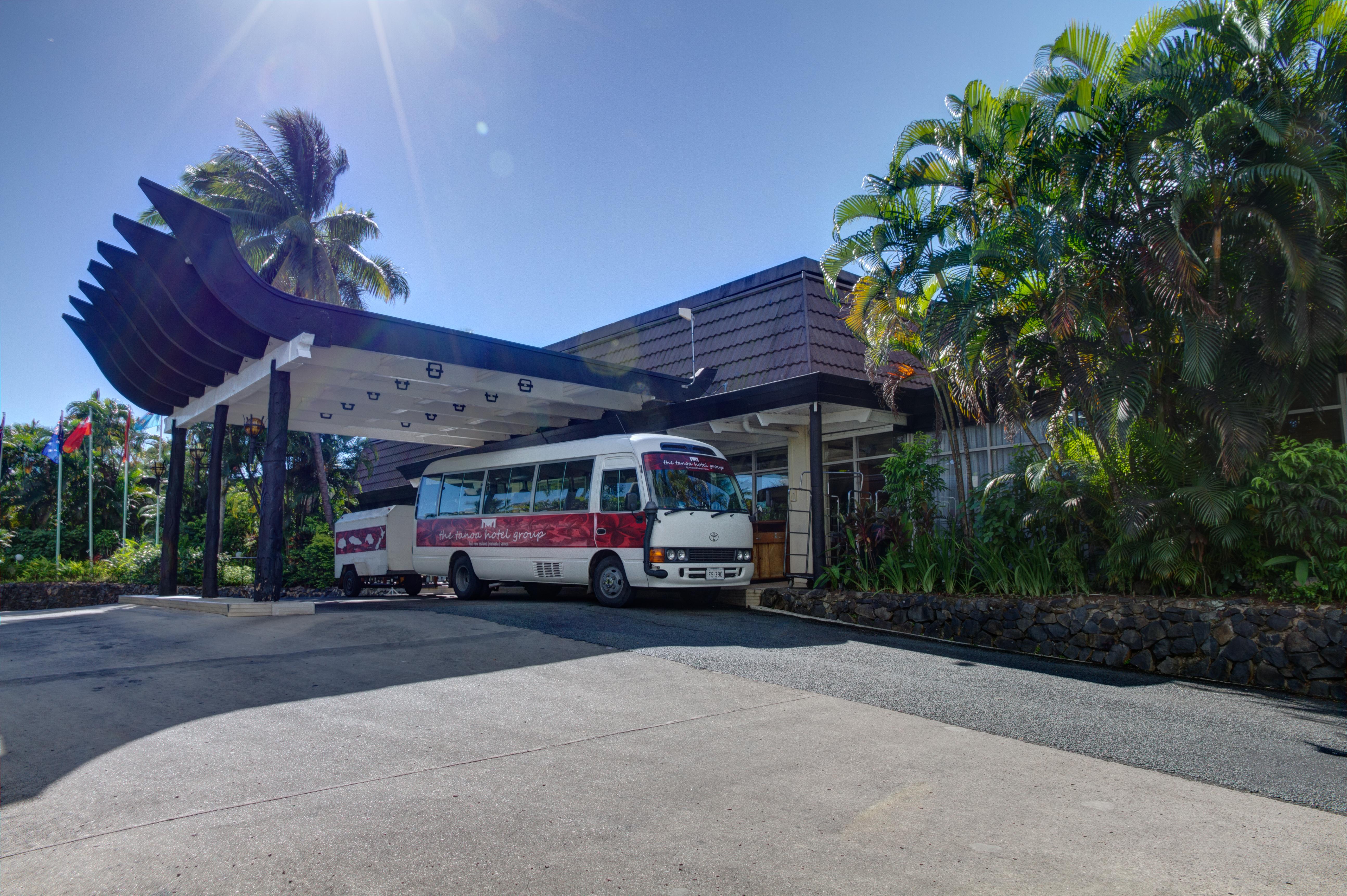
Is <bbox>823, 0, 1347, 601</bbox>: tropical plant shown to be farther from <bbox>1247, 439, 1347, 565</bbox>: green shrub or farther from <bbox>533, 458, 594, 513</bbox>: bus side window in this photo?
<bbox>533, 458, 594, 513</bbox>: bus side window

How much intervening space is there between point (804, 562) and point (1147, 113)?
8.80 meters

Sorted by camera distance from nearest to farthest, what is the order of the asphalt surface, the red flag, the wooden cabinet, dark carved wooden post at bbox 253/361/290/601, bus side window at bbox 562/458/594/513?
the asphalt surface → dark carved wooden post at bbox 253/361/290/601 → bus side window at bbox 562/458/594/513 → the wooden cabinet → the red flag

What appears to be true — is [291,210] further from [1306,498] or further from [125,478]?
[1306,498]

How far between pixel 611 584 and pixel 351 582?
31.3ft

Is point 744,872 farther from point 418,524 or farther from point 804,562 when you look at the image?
point 418,524

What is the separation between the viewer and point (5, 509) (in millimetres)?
35562

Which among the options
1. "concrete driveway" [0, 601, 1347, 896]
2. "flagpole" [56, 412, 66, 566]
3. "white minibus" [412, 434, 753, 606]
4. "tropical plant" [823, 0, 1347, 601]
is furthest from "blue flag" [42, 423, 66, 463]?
"tropical plant" [823, 0, 1347, 601]

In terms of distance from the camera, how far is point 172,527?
1662 cm

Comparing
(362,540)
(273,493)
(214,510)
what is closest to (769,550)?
(273,493)

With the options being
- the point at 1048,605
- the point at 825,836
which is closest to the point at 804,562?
the point at 1048,605

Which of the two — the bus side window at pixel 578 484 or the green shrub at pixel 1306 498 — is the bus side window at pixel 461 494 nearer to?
the bus side window at pixel 578 484

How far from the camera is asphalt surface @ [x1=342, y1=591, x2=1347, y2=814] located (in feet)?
17.7

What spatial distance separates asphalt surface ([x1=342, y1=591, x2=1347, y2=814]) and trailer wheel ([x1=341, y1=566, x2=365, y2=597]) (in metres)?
9.32

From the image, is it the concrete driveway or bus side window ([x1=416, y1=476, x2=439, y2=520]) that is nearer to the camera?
the concrete driveway
